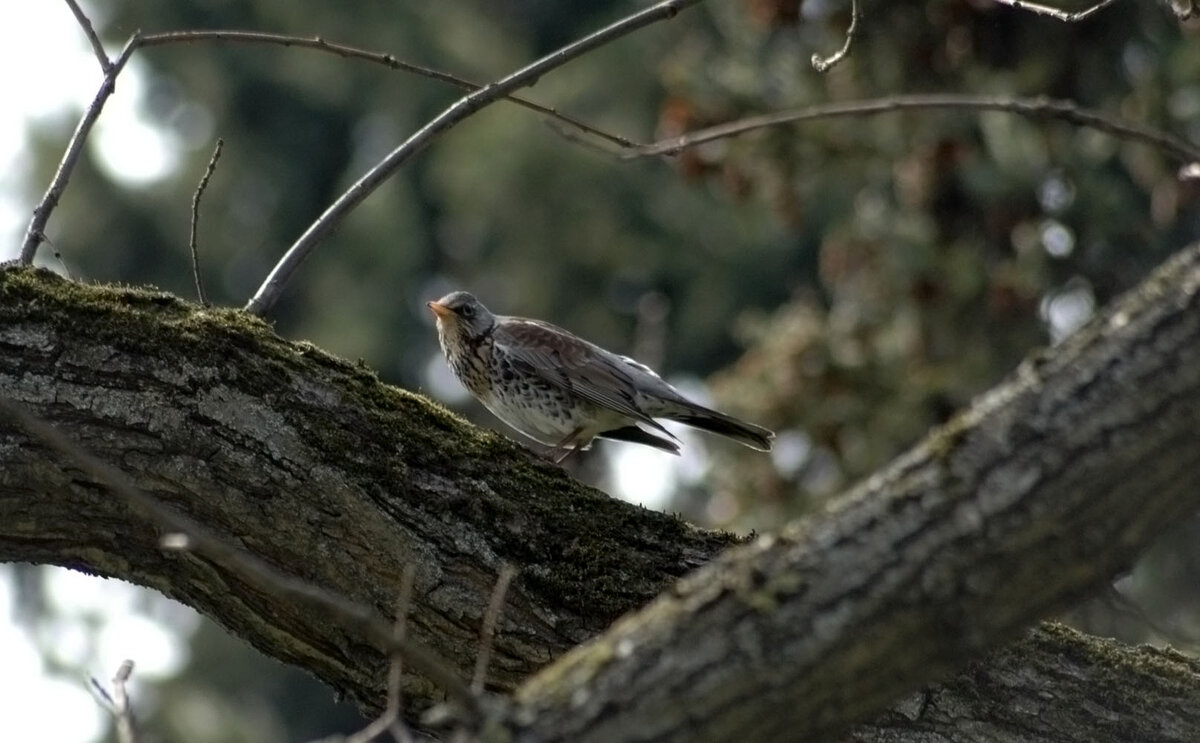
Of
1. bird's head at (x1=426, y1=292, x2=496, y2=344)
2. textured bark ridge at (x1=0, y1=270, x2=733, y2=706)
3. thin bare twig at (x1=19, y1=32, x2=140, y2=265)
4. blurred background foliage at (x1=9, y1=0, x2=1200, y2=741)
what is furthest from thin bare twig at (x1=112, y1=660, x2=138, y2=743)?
bird's head at (x1=426, y1=292, x2=496, y2=344)

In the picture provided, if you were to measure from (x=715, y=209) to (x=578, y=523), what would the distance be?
2029 cm

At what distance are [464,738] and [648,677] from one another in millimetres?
264

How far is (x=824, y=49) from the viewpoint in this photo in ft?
34.8

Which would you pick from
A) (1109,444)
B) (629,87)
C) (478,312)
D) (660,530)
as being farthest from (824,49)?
(629,87)

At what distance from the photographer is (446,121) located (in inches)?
165

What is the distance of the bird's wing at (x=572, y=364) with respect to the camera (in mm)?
5793

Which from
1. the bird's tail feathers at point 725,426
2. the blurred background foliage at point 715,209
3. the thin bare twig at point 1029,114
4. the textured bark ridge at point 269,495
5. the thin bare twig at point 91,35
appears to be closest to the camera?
the thin bare twig at point 1029,114

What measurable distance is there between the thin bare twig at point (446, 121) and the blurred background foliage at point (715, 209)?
1951 mm

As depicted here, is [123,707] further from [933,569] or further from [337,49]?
[337,49]

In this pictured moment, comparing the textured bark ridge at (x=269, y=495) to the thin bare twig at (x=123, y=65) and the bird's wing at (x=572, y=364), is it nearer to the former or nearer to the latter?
the thin bare twig at (x=123, y=65)

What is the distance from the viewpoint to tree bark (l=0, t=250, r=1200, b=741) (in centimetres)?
232

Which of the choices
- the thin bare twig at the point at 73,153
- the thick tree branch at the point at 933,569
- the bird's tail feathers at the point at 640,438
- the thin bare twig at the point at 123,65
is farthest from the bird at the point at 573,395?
the thick tree branch at the point at 933,569

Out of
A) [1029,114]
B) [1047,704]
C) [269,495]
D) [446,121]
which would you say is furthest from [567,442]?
[1029,114]

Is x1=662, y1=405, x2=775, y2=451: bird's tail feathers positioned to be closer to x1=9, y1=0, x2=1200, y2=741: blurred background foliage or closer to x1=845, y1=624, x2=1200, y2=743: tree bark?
x1=9, y1=0, x2=1200, y2=741: blurred background foliage
